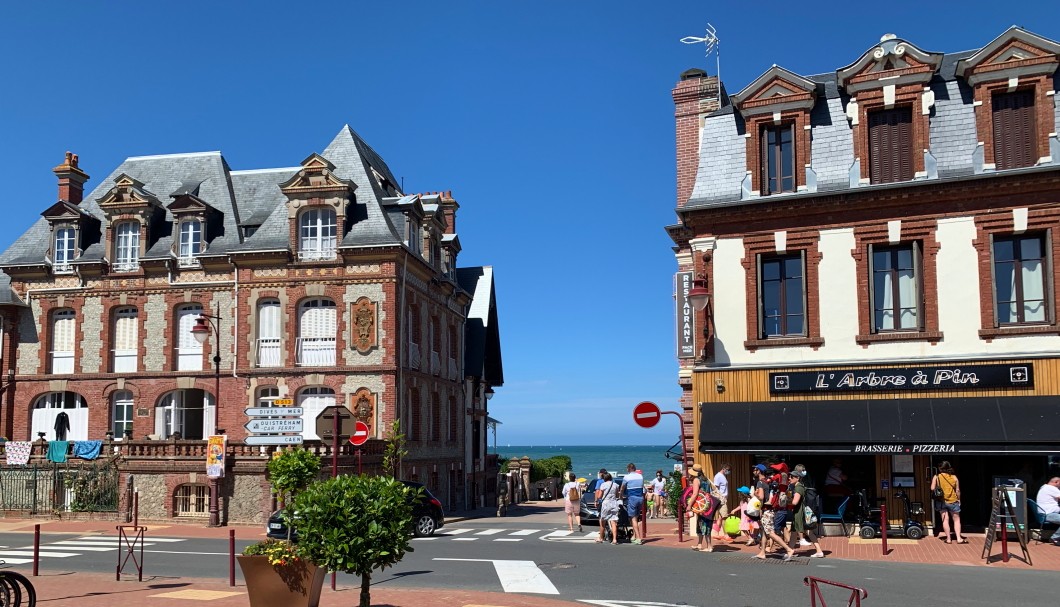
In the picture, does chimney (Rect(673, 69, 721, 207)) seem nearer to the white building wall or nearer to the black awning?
the white building wall

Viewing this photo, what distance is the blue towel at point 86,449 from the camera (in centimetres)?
2941

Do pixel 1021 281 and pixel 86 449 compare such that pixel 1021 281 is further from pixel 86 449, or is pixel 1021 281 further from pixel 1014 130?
pixel 86 449

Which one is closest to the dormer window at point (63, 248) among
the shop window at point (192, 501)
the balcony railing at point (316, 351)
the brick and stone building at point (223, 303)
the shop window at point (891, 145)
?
the brick and stone building at point (223, 303)

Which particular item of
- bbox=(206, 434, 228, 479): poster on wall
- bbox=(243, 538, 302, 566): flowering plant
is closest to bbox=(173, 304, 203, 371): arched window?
bbox=(206, 434, 228, 479): poster on wall

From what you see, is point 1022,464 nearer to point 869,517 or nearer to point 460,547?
point 869,517

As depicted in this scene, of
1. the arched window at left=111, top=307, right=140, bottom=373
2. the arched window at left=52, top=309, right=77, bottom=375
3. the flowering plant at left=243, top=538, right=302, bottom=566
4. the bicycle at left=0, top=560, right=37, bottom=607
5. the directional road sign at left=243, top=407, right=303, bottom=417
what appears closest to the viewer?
the bicycle at left=0, top=560, right=37, bottom=607

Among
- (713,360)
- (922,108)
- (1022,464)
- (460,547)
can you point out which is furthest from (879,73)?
(460,547)

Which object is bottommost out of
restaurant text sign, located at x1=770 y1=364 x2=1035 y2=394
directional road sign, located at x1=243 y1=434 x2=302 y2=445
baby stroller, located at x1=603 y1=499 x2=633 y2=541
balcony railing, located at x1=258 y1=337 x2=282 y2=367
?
baby stroller, located at x1=603 y1=499 x2=633 y2=541

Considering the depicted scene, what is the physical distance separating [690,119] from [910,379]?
27.9 feet

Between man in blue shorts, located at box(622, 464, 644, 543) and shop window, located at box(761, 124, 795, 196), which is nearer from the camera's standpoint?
man in blue shorts, located at box(622, 464, 644, 543)

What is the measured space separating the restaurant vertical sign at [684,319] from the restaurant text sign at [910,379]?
204 cm

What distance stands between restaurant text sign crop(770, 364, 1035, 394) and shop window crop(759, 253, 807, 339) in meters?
1.05

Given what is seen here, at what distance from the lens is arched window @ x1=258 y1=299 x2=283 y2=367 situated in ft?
105

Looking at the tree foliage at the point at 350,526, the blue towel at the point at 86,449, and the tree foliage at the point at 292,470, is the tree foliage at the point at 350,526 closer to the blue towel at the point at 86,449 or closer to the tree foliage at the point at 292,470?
the tree foliage at the point at 292,470
